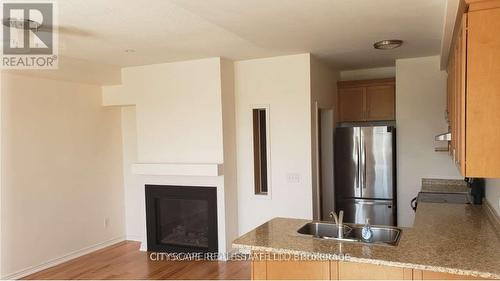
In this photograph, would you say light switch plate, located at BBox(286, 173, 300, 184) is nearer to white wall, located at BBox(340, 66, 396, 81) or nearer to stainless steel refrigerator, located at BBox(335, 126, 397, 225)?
stainless steel refrigerator, located at BBox(335, 126, 397, 225)

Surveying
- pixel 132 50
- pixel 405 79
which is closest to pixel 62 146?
pixel 132 50

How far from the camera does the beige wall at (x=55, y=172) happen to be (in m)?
4.22

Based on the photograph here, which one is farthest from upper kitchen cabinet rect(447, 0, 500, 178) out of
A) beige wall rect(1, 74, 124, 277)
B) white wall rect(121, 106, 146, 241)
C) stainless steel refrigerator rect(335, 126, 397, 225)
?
white wall rect(121, 106, 146, 241)

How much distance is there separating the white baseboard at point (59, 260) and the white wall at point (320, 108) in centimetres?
310

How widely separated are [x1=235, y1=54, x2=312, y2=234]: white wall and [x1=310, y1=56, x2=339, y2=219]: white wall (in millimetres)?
119

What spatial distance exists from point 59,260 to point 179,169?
194 cm

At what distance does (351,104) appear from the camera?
5.59 metres

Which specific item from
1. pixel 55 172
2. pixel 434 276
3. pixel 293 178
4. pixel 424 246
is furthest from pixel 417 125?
pixel 55 172

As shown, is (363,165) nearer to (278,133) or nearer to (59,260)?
(278,133)

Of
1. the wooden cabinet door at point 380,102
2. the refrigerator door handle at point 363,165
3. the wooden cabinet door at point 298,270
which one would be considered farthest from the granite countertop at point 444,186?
the wooden cabinet door at point 298,270

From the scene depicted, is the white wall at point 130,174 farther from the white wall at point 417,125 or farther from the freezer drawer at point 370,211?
the white wall at point 417,125

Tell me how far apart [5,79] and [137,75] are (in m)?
1.54

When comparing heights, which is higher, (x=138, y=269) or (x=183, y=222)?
(x=183, y=222)

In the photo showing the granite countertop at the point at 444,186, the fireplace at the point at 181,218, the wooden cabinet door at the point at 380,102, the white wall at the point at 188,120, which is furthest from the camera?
the wooden cabinet door at the point at 380,102
